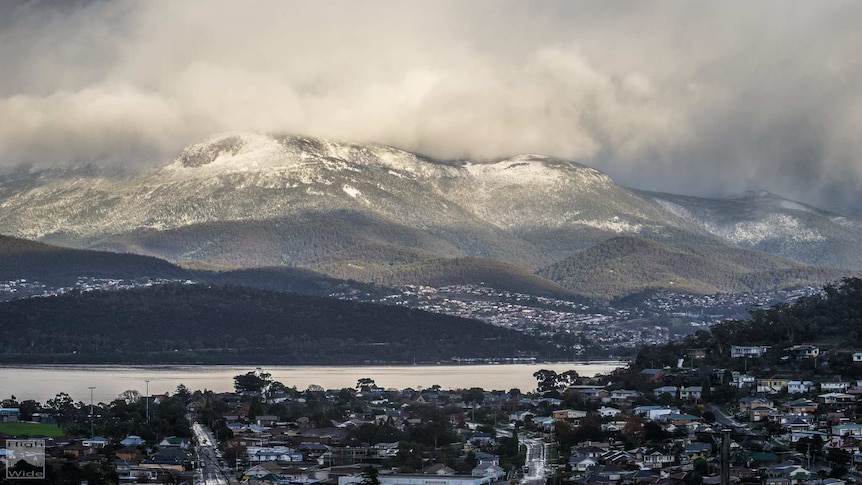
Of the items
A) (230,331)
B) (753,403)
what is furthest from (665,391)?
(230,331)

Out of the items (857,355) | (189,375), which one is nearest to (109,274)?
(189,375)

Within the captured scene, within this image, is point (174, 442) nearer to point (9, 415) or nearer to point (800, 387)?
point (9, 415)

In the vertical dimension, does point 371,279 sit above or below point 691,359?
above

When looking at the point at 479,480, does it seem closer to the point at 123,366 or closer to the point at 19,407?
the point at 19,407

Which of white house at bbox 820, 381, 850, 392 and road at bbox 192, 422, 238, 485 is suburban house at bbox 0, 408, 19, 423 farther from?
white house at bbox 820, 381, 850, 392

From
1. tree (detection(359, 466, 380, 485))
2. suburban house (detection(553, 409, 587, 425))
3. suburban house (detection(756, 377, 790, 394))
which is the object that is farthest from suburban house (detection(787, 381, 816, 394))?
tree (detection(359, 466, 380, 485))

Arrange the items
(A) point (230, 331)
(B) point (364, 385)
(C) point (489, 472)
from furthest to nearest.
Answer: (A) point (230, 331) → (B) point (364, 385) → (C) point (489, 472)
